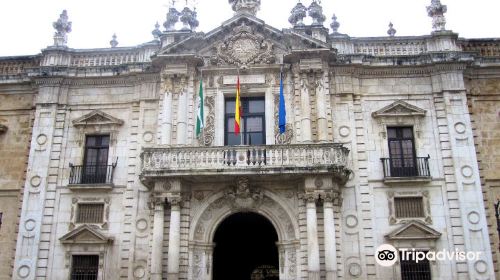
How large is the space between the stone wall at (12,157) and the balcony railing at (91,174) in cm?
225

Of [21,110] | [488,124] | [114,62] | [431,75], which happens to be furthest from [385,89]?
[21,110]

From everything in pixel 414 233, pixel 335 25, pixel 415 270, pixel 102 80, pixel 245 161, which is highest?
pixel 335 25

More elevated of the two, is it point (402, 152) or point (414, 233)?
Result: point (402, 152)

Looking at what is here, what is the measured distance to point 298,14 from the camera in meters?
20.9

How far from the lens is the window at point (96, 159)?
19.5 metres

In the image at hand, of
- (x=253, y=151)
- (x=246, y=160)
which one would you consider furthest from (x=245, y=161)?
(x=253, y=151)

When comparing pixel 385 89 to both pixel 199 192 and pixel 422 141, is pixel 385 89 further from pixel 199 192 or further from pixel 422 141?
pixel 199 192

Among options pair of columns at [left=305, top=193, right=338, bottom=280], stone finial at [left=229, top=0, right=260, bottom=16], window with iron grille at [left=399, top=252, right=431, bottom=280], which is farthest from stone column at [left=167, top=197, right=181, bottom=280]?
stone finial at [left=229, top=0, right=260, bottom=16]

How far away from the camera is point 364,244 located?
58.4 ft

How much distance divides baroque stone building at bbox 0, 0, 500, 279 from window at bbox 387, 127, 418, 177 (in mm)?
57

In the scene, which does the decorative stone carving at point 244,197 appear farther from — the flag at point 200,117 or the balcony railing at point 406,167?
the balcony railing at point 406,167

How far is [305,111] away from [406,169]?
4276 millimetres

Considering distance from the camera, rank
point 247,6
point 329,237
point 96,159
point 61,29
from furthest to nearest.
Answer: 1. point 61,29
2. point 247,6
3. point 96,159
4. point 329,237

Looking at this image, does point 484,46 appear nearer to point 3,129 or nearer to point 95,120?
point 95,120
